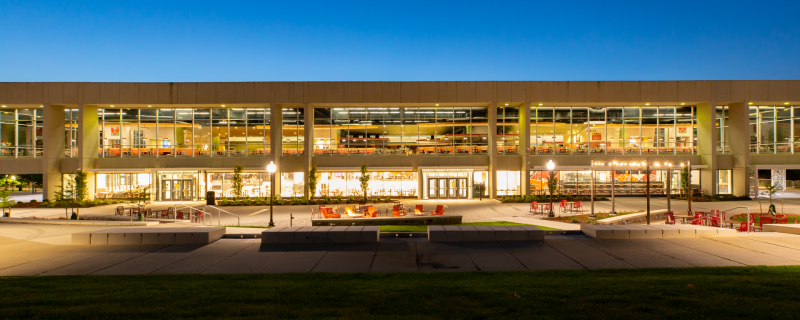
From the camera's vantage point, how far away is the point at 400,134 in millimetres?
32938

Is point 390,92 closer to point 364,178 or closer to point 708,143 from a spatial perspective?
point 364,178

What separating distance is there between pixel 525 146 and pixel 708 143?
14601mm

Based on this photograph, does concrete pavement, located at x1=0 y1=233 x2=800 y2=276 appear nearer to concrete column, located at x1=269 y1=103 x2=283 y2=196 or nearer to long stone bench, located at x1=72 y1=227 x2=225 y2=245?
long stone bench, located at x1=72 y1=227 x2=225 y2=245

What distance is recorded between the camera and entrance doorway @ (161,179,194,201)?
1259 inches

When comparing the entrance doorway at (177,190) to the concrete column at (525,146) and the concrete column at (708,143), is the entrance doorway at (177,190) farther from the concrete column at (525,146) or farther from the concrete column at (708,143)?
the concrete column at (708,143)

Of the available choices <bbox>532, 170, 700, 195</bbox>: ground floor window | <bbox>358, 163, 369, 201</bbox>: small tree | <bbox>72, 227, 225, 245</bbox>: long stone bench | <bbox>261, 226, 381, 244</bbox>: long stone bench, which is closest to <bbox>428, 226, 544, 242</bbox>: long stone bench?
<bbox>261, 226, 381, 244</bbox>: long stone bench

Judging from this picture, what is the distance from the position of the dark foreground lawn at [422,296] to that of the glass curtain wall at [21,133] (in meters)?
33.1

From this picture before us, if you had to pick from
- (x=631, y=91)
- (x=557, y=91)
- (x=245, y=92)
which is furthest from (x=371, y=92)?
(x=631, y=91)

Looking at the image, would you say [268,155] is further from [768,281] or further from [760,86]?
[760,86]

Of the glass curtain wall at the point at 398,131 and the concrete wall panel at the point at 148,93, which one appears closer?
the concrete wall panel at the point at 148,93

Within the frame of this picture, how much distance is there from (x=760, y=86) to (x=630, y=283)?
3487 cm

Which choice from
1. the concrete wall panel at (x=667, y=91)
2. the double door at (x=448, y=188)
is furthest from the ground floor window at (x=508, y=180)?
the concrete wall panel at (x=667, y=91)

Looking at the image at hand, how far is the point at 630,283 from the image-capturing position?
6883mm

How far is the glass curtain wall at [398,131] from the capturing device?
108 feet
